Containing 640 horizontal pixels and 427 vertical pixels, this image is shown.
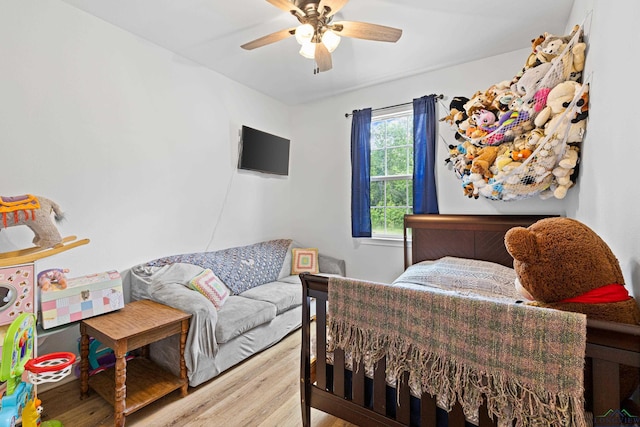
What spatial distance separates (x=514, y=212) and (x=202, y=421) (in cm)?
300

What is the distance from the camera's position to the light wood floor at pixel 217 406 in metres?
1.65

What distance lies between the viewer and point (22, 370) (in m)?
1.30

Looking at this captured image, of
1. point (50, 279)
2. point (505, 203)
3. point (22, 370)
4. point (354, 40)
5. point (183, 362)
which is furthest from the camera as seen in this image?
point (505, 203)

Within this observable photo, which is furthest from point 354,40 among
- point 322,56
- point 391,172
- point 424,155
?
point 391,172

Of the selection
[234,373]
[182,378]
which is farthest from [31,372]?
[234,373]

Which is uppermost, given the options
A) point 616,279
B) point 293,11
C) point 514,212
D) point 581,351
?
point 293,11

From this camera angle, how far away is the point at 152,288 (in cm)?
220

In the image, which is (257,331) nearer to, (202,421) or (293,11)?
(202,421)

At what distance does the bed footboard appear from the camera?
0.76m

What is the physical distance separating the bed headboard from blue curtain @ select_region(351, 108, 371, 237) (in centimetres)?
53

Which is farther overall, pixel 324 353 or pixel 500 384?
pixel 324 353

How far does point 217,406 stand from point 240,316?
0.60 metres

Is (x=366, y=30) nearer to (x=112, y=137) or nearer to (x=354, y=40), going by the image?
(x=354, y=40)

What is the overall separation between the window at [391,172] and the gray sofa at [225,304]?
4.31 feet
